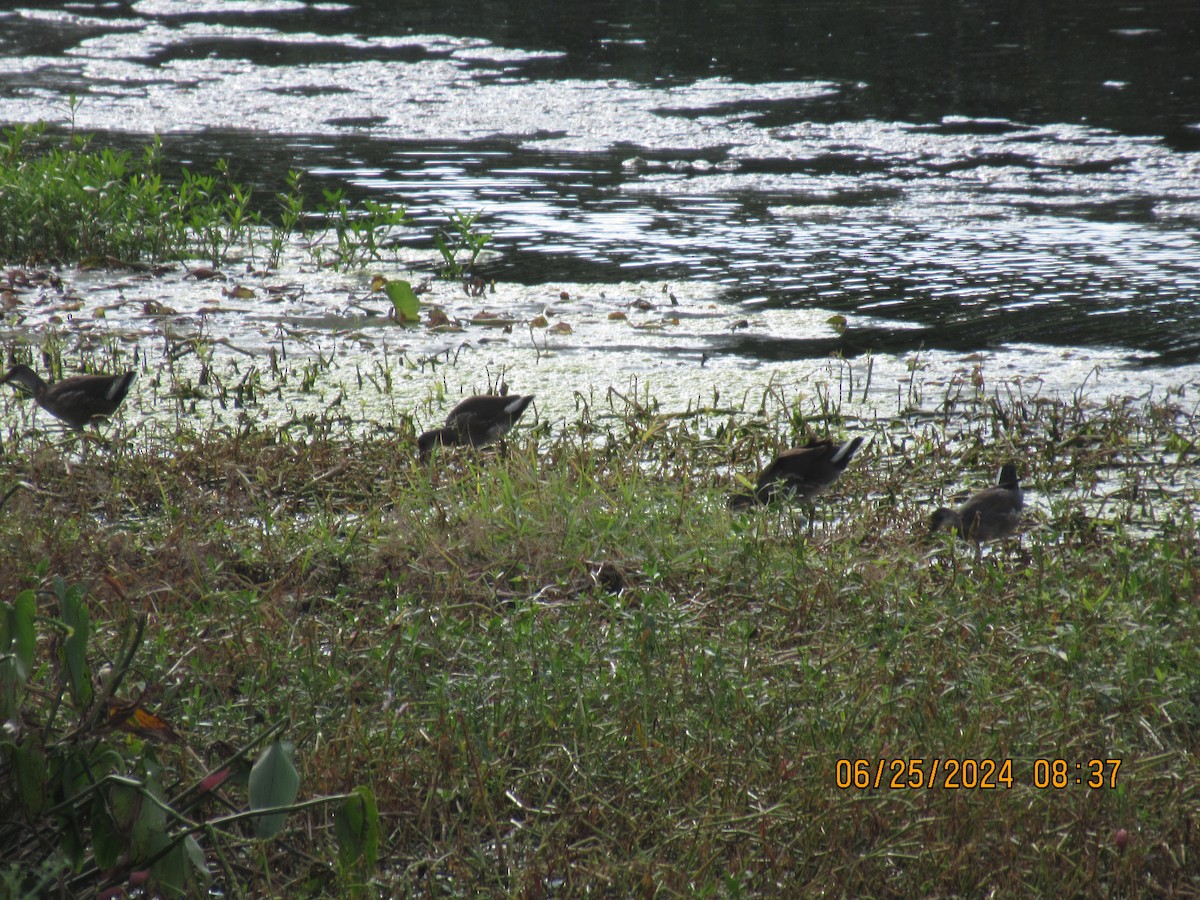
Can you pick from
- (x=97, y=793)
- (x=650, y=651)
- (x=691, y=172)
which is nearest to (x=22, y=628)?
(x=97, y=793)

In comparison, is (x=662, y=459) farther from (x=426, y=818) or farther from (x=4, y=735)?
(x=4, y=735)

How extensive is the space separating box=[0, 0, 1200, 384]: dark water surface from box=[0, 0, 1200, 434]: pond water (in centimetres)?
4

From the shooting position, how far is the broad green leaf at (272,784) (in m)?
2.05

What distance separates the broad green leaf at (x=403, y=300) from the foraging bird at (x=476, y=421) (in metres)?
2.17

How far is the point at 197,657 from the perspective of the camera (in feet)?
12.2

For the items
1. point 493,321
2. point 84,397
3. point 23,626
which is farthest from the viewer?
point 493,321

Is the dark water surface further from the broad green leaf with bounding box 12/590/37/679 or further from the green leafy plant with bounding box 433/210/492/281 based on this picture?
the broad green leaf with bounding box 12/590/37/679

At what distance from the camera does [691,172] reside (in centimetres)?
1167

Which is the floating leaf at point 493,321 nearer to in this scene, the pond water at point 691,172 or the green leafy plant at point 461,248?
the pond water at point 691,172

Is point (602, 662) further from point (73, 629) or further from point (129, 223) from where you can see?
point (129, 223)

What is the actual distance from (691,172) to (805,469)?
7231 millimetres
